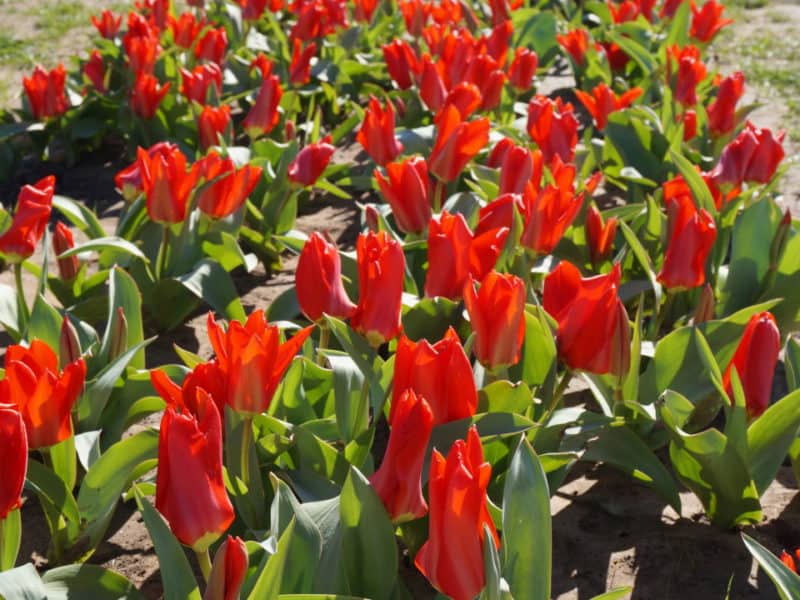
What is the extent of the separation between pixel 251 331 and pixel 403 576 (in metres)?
0.72

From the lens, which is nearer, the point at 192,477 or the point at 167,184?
the point at 192,477

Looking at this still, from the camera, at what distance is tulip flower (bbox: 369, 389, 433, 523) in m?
1.66

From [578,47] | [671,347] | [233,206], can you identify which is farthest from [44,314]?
[578,47]

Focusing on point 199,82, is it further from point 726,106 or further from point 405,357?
point 405,357

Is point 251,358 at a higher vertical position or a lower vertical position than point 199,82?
higher

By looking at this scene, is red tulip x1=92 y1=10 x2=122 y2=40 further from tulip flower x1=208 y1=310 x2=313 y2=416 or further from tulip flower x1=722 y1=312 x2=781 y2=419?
tulip flower x1=722 y1=312 x2=781 y2=419

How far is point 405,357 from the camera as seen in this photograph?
6.09 feet

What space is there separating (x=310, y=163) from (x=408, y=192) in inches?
30.0

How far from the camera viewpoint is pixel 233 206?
317 cm

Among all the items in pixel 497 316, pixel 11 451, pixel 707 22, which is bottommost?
pixel 707 22

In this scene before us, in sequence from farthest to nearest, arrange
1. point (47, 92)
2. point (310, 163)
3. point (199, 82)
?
point (47, 92) < point (199, 82) < point (310, 163)

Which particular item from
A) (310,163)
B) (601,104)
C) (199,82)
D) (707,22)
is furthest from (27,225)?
(707,22)

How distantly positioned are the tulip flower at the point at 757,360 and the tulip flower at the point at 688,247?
0.45 meters

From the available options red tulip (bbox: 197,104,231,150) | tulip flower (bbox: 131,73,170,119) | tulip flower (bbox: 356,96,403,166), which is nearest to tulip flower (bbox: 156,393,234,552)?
tulip flower (bbox: 356,96,403,166)
